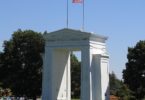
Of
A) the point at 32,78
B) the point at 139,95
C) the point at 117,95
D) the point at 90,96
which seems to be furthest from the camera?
the point at 32,78

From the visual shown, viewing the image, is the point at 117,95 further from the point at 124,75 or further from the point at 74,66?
the point at 74,66

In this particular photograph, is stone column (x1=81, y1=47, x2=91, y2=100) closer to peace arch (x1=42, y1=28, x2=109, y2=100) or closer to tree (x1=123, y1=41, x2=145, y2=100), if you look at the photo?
peace arch (x1=42, y1=28, x2=109, y2=100)

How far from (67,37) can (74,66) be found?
4044cm

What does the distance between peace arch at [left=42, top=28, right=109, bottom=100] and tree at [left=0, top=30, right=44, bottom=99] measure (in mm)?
19876

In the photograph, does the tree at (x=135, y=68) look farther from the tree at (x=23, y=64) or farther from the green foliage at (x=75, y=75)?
the green foliage at (x=75, y=75)

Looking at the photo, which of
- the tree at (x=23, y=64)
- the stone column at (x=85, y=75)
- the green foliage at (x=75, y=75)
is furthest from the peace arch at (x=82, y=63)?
the green foliage at (x=75, y=75)

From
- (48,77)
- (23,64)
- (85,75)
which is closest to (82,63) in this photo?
(85,75)

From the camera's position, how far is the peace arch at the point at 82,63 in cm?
4303

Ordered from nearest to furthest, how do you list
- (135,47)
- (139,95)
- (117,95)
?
(117,95) → (139,95) → (135,47)

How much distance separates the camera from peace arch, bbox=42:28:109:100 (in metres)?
43.0

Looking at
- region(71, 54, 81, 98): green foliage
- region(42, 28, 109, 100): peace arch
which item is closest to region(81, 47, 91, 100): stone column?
region(42, 28, 109, 100): peace arch

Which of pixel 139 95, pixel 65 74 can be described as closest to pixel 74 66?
pixel 139 95

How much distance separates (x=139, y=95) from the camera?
55.0m

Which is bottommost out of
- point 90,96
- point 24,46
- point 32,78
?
point 90,96
